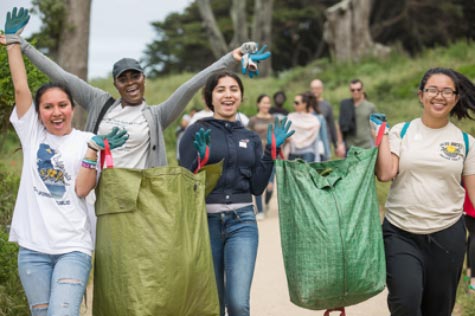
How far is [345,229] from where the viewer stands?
4.19 m

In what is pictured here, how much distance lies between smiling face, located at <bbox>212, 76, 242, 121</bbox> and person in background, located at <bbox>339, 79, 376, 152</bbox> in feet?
19.2

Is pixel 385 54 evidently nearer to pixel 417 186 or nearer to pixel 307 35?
pixel 307 35

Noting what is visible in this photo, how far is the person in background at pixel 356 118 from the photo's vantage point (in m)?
10.5

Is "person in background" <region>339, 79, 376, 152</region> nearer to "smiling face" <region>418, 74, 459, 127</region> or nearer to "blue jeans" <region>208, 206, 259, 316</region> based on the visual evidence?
"smiling face" <region>418, 74, 459, 127</region>

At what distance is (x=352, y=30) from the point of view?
86.3ft

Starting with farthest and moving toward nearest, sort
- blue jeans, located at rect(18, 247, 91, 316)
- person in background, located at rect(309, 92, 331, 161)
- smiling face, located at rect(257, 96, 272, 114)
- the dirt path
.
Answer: smiling face, located at rect(257, 96, 272, 114), person in background, located at rect(309, 92, 331, 161), the dirt path, blue jeans, located at rect(18, 247, 91, 316)

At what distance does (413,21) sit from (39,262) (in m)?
32.3

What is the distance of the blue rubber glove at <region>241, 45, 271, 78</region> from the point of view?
4637 mm

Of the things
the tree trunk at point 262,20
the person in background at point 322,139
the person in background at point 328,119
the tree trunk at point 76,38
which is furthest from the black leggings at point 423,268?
the tree trunk at point 262,20

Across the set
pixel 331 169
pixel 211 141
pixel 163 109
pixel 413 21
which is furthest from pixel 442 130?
pixel 413 21

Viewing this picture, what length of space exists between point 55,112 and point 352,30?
23077mm

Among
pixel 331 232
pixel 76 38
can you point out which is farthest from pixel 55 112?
pixel 76 38

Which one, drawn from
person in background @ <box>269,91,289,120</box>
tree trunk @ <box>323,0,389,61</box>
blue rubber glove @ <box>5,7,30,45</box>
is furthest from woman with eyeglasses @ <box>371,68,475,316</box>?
tree trunk @ <box>323,0,389,61</box>

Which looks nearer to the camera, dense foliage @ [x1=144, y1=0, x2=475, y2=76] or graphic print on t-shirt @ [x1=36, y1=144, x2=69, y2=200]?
graphic print on t-shirt @ [x1=36, y1=144, x2=69, y2=200]
